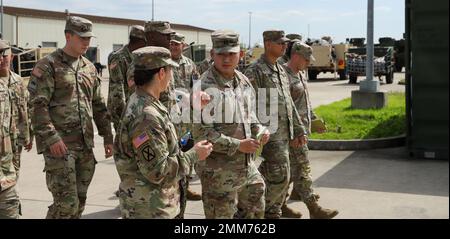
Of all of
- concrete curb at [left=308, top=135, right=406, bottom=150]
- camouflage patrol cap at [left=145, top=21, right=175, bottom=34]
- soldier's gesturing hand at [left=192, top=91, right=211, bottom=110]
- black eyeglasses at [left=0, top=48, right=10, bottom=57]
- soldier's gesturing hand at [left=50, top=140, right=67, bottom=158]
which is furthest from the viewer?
concrete curb at [left=308, top=135, right=406, bottom=150]

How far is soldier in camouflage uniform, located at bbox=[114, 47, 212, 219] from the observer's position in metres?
2.80

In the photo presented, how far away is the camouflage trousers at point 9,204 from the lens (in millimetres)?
3928

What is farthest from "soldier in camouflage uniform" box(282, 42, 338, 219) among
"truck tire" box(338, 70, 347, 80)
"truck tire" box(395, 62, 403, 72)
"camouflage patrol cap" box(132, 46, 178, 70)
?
"truck tire" box(395, 62, 403, 72)

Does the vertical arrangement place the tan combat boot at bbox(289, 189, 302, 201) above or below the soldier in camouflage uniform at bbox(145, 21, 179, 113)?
below

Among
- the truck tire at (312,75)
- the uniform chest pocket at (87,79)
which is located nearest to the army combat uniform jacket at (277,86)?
the uniform chest pocket at (87,79)

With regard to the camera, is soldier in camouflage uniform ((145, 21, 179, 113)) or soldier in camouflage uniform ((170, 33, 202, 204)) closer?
soldier in camouflage uniform ((145, 21, 179, 113))

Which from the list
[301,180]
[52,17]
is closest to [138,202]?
[301,180]

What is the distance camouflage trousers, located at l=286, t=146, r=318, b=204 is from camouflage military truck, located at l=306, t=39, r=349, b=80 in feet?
72.2

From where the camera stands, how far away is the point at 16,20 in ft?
146

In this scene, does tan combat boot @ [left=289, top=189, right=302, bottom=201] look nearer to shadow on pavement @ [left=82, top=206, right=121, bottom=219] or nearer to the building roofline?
shadow on pavement @ [left=82, top=206, right=121, bottom=219]

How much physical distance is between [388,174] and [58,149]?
15.1 feet

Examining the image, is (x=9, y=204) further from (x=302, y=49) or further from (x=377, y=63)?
(x=377, y=63)

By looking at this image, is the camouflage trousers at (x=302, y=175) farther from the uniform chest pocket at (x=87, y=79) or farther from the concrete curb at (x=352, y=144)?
the concrete curb at (x=352, y=144)

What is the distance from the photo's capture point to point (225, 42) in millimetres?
3977
